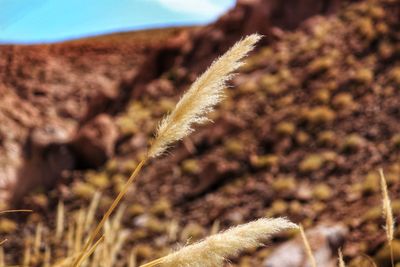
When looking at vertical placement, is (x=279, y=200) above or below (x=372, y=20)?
below

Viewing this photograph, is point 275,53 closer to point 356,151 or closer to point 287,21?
point 287,21

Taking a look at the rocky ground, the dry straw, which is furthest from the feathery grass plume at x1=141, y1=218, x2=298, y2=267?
the rocky ground

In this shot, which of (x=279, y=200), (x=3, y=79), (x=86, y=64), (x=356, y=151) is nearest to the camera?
(x=279, y=200)

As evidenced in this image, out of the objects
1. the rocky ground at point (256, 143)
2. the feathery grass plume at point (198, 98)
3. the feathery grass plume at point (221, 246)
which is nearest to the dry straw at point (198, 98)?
the feathery grass plume at point (198, 98)

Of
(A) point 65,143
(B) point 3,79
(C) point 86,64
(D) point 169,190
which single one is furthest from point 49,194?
(C) point 86,64

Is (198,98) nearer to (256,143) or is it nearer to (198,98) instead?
(198,98)

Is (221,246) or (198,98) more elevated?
(198,98)

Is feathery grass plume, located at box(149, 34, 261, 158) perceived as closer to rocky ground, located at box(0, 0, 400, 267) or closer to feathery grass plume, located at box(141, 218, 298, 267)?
feathery grass plume, located at box(141, 218, 298, 267)

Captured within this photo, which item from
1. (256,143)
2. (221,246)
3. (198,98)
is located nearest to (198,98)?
(198,98)
